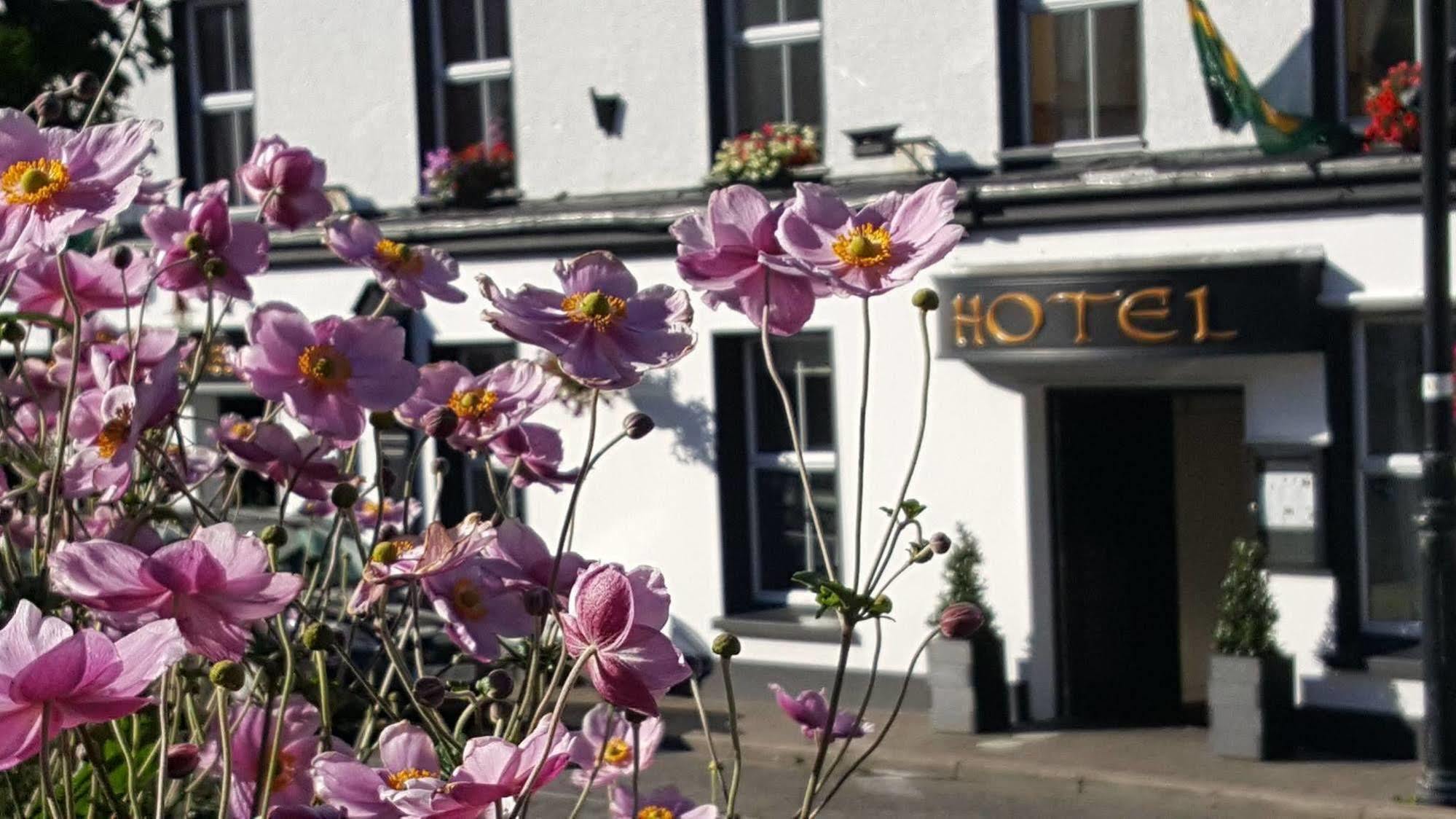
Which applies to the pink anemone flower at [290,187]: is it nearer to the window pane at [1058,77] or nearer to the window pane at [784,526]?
the window pane at [1058,77]

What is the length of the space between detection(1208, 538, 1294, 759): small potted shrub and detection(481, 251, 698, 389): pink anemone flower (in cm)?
928

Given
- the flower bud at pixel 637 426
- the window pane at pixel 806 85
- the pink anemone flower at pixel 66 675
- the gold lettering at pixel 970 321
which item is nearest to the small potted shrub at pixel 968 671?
the gold lettering at pixel 970 321

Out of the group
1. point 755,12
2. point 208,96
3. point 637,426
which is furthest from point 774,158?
point 637,426

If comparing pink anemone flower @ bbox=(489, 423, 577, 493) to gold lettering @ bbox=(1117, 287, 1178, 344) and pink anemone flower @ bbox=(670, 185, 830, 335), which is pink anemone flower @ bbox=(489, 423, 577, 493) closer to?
pink anemone flower @ bbox=(670, 185, 830, 335)

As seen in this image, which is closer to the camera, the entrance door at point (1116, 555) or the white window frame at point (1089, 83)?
the white window frame at point (1089, 83)

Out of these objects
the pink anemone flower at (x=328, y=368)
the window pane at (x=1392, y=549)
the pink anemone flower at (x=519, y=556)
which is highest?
the pink anemone flower at (x=328, y=368)

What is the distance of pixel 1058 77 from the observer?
12.0 meters

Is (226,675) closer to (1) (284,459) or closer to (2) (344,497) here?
(2) (344,497)

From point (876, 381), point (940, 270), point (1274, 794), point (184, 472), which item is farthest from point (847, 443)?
point (184, 472)

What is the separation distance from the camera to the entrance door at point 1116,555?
→ 12.2 m

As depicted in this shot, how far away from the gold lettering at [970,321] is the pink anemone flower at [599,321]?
961 centimetres

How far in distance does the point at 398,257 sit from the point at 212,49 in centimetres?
1428

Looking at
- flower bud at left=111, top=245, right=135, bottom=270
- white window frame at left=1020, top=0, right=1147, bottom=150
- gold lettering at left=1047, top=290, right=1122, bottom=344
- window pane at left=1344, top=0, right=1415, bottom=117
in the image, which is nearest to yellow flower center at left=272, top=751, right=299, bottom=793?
flower bud at left=111, top=245, right=135, bottom=270

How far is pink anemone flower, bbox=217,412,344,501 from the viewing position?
83.7 inches
